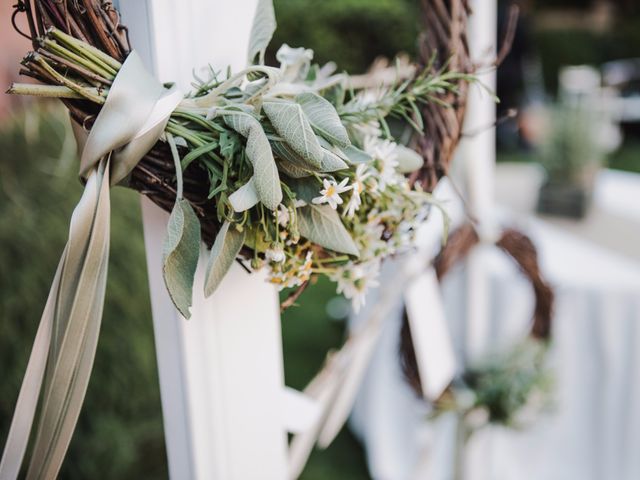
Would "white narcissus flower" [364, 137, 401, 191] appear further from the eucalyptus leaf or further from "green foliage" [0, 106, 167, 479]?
"green foliage" [0, 106, 167, 479]

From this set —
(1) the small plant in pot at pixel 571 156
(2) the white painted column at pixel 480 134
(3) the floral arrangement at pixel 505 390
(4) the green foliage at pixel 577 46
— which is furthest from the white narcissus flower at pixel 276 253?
(4) the green foliage at pixel 577 46

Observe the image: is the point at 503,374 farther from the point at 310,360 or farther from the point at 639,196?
the point at 310,360

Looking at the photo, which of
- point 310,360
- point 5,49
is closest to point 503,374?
point 310,360

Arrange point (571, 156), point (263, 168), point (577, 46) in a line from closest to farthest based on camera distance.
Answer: point (263, 168)
point (571, 156)
point (577, 46)

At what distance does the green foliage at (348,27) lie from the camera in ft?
21.1

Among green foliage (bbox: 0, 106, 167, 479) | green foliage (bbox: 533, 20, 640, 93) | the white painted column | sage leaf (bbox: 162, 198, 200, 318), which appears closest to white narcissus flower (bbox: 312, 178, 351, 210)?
sage leaf (bbox: 162, 198, 200, 318)

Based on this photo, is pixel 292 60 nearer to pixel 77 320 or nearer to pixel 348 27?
pixel 77 320

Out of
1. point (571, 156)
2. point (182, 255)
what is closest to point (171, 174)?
point (182, 255)

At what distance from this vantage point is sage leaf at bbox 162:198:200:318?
0.42m

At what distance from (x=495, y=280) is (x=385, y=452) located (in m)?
0.75

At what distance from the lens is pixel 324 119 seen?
1.51 ft

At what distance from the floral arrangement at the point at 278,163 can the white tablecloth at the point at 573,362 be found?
34.7 inches

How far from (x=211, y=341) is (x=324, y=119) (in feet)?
0.94

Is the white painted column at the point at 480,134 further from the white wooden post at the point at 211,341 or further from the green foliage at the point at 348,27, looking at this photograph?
the green foliage at the point at 348,27
